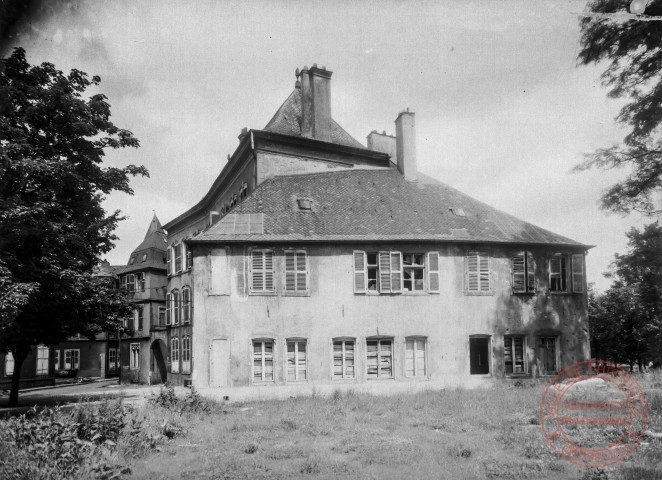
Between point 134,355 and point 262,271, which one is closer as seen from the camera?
point 262,271

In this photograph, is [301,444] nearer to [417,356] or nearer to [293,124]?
[417,356]

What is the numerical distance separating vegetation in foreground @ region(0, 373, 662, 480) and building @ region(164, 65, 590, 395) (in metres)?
5.33

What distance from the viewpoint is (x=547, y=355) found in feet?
71.1

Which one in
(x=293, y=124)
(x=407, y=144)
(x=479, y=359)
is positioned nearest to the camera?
(x=407, y=144)

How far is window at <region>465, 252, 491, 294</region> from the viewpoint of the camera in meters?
21.2

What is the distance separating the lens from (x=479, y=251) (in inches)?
841

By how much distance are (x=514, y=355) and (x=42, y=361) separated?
35959 mm

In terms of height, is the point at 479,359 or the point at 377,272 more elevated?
the point at 377,272

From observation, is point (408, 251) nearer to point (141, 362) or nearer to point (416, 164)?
point (416, 164)

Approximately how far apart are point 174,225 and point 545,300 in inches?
856

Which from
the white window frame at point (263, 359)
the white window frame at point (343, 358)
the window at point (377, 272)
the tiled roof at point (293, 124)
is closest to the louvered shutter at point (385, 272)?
the window at point (377, 272)

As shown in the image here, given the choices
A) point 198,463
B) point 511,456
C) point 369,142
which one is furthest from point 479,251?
point 198,463

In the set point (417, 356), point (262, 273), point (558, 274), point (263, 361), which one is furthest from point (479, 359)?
point (262, 273)

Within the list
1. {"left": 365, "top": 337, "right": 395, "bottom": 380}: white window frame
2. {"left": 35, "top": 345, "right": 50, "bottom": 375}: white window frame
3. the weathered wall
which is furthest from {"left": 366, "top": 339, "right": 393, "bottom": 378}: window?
{"left": 35, "top": 345, "right": 50, "bottom": 375}: white window frame
